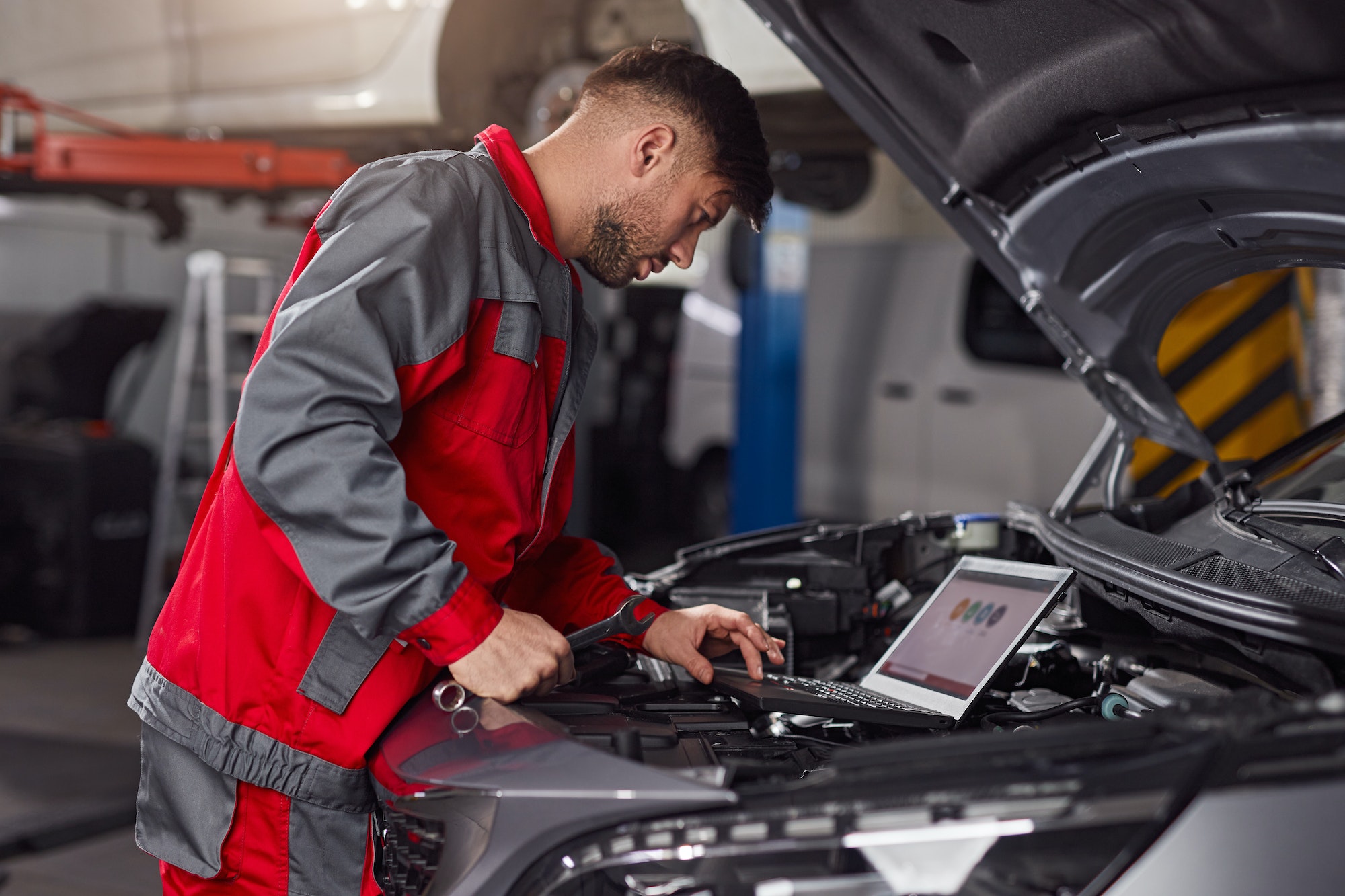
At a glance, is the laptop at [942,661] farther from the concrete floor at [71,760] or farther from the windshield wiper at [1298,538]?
the concrete floor at [71,760]

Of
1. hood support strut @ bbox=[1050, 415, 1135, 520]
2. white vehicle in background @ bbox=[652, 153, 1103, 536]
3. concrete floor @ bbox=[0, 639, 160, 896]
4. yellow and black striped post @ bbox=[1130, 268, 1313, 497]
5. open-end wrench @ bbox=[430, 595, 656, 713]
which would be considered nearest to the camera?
open-end wrench @ bbox=[430, 595, 656, 713]

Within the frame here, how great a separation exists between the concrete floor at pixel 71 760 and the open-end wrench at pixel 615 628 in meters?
1.92

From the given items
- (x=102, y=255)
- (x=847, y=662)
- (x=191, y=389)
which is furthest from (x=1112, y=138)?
(x=102, y=255)

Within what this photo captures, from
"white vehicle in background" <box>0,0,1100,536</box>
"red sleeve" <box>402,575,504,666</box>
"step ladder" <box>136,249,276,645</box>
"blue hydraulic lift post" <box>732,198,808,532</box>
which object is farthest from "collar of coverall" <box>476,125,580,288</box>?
"step ladder" <box>136,249,276,645</box>

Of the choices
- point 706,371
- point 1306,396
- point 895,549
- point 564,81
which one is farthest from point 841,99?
point 706,371

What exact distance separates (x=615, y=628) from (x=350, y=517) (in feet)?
1.25

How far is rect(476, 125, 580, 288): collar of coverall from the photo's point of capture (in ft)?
3.95

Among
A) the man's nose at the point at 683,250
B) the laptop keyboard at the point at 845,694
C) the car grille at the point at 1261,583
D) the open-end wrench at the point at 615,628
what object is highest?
the man's nose at the point at 683,250

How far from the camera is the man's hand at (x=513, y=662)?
103 cm

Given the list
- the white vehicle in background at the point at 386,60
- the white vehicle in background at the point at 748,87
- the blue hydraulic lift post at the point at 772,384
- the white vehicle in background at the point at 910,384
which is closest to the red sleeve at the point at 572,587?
the white vehicle in background at the point at 748,87

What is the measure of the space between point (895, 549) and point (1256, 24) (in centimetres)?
100

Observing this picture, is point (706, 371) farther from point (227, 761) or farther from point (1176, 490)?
point (227, 761)

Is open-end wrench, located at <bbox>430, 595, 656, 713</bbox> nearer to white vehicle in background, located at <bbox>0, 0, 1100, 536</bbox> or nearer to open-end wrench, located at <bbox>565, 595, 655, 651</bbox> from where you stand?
open-end wrench, located at <bbox>565, 595, 655, 651</bbox>

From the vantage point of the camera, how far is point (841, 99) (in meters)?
1.57
